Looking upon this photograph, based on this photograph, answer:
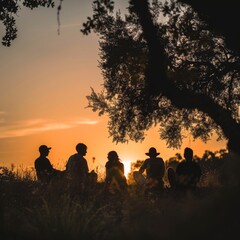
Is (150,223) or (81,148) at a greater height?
(81,148)

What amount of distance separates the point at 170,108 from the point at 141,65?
36.3 ft

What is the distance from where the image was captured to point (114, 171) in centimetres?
1345

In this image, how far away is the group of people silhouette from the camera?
40.6ft

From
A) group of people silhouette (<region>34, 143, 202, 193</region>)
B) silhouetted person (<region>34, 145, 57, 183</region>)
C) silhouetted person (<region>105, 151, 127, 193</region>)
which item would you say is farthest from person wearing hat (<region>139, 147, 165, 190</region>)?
silhouetted person (<region>34, 145, 57, 183</region>)

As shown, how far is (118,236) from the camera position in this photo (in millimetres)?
6805

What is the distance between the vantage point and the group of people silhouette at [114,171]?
1236 cm

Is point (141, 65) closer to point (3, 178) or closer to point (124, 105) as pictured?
point (3, 178)

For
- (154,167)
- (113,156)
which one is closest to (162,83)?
(113,156)

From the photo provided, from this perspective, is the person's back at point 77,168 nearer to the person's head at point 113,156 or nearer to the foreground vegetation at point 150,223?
the person's head at point 113,156

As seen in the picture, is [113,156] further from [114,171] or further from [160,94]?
[160,94]

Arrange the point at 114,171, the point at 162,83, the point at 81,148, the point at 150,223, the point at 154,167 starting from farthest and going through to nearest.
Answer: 1. the point at 154,167
2. the point at 114,171
3. the point at 81,148
4. the point at 162,83
5. the point at 150,223

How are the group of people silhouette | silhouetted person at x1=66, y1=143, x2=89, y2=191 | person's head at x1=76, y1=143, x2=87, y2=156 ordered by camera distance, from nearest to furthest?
the group of people silhouette < silhouetted person at x1=66, y1=143, x2=89, y2=191 < person's head at x1=76, y1=143, x2=87, y2=156

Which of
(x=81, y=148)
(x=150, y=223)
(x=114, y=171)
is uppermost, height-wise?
(x=81, y=148)

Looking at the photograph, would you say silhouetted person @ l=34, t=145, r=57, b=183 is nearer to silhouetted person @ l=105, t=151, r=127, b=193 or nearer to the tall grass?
silhouetted person @ l=105, t=151, r=127, b=193
